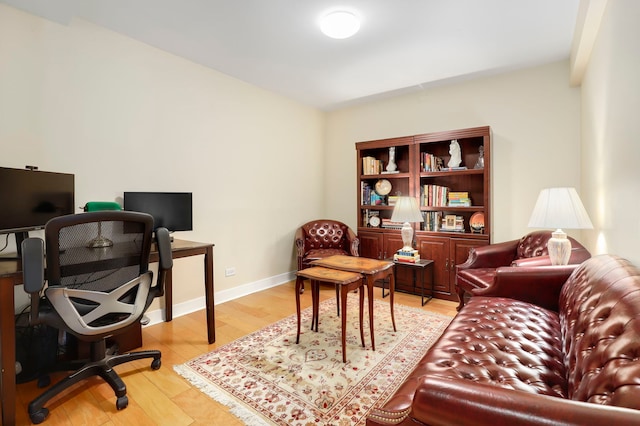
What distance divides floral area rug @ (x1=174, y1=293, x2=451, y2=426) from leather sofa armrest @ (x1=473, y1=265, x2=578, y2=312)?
798mm

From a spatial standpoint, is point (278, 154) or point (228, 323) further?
point (278, 154)

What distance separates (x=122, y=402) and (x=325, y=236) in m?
3.04

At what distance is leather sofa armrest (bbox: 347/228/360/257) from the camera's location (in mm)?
4094

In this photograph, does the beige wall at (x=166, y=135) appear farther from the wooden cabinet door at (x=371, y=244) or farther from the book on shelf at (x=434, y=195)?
the book on shelf at (x=434, y=195)

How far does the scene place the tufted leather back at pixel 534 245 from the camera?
9.07 feet

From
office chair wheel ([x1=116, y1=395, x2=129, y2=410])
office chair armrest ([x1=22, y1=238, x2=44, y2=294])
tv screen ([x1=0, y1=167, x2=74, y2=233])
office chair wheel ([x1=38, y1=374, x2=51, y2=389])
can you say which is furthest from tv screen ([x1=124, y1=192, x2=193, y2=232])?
office chair wheel ([x1=116, y1=395, x2=129, y2=410])

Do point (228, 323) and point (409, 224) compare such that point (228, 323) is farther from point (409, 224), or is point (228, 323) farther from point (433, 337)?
point (409, 224)

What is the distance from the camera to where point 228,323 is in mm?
2891

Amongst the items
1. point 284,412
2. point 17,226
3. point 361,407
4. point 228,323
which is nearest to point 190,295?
point 228,323

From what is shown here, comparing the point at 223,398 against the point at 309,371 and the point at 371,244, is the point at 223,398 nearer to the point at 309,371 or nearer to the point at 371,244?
the point at 309,371

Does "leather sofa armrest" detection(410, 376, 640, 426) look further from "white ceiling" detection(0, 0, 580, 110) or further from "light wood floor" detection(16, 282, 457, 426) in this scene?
"white ceiling" detection(0, 0, 580, 110)

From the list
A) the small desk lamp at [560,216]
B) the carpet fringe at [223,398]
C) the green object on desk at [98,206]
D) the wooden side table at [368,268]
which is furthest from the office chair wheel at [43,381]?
the small desk lamp at [560,216]

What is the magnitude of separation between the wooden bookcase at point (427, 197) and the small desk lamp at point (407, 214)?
0.26 m

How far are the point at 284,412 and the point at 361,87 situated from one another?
142 inches
